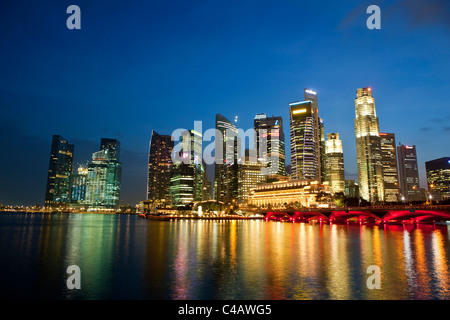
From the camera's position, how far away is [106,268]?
101 ft

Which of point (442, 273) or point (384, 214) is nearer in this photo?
point (442, 273)

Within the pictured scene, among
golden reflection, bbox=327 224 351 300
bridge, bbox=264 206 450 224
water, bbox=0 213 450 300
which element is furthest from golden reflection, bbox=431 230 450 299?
bridge, bbox=264 206 450 224

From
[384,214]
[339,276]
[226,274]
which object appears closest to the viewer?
[339,276]

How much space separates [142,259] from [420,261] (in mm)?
31999

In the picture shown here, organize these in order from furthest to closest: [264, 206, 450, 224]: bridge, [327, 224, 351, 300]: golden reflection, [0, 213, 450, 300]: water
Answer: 1. [264, 206, 450, 224]: bridge
2. [0, 213, 450, 300]: water
3. [327, 224, 351, 300]: golden reflection

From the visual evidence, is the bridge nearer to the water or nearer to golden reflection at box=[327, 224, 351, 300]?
the water

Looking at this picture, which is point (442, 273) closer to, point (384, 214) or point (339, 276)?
point (339, 276)

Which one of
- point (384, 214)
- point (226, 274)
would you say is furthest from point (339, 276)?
point (384, 214)

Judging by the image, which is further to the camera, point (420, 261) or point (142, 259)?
point (142, 259)

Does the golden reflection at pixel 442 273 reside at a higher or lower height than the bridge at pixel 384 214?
lower

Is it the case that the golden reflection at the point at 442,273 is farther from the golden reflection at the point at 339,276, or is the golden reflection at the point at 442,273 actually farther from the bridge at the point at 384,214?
the bridge at the point at 384,214

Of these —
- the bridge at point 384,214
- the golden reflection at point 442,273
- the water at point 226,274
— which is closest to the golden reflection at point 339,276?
the water at point 226,274
